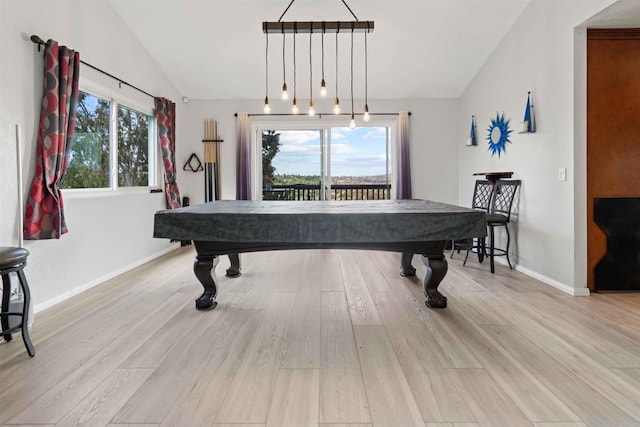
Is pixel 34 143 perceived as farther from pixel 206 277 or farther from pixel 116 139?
pixel 206 277

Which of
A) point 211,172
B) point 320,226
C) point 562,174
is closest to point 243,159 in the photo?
point 211,172

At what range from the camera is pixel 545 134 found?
12.2ft

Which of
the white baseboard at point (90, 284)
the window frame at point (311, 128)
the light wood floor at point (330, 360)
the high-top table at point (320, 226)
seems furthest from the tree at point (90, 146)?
the window frame at point (311, 128)

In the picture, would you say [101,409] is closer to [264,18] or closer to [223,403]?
[223,403]

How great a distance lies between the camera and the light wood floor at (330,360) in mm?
1598

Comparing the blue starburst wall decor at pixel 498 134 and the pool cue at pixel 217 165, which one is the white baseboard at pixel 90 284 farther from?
the blue starburst wall decor at pixel 498 134

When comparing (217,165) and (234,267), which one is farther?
(217,165)

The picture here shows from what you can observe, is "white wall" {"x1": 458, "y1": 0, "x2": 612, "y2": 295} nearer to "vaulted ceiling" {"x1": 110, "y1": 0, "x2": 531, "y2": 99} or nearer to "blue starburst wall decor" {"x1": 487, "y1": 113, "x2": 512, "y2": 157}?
"blue starburst wall decor" {"x1": 487, "y1": 113, "x2": 512, "y2": 157}

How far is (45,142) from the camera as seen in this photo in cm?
293

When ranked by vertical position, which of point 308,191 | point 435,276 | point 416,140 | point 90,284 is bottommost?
point 90,284

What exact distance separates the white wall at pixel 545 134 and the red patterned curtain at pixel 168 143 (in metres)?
4.48

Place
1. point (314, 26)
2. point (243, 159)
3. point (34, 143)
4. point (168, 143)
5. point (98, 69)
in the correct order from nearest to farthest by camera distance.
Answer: point (34, 143) < point (314, 26) < point (98, 69) < point (168, 143) < point (243, 159)

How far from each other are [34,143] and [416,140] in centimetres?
505

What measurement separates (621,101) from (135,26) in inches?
204
